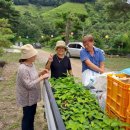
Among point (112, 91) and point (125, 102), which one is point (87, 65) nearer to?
point (112, 91)

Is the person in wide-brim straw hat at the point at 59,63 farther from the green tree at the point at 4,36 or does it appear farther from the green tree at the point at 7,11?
the green tree at the point at 7,11

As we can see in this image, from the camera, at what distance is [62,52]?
6141 millimetres

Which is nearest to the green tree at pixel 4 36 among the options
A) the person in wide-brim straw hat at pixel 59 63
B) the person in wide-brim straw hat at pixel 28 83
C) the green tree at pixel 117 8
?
the person in wide-brim straw hat at pixel 59 63

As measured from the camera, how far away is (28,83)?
5328mm

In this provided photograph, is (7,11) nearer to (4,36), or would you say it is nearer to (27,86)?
(4,36)

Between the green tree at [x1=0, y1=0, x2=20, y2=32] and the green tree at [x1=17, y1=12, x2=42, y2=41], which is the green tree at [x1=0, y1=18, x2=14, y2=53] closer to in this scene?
the green tree at [x1=0, y1=0, x2=20, y2=32]

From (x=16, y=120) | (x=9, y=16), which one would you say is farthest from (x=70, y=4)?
(x=16, y=120)

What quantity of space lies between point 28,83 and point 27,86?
57 mm

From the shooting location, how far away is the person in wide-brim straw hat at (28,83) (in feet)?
17.5

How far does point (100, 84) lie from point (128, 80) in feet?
2.42

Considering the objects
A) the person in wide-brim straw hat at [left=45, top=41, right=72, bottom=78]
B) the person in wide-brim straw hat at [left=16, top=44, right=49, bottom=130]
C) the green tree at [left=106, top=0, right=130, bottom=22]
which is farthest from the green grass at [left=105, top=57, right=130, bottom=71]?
the person in wide-brim straw hat at [left=16, top=44, right=49, bottom=130]

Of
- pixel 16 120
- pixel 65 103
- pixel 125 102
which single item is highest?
pixel 125 102

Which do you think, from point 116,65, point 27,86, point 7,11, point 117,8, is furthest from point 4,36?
point 7,11

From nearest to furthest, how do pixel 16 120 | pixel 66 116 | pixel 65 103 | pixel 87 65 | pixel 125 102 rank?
1. pixel 125 102
2. pixel 66 116
3. pixel 65 103
4. pixel 87 65
5. pixel 16 120
